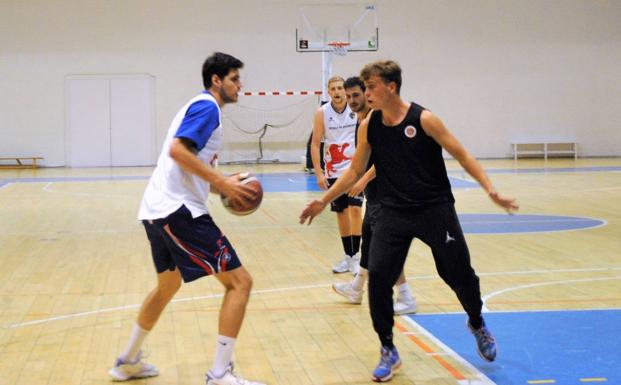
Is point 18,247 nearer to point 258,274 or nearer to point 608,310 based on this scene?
point 258,274

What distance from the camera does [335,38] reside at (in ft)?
75.2

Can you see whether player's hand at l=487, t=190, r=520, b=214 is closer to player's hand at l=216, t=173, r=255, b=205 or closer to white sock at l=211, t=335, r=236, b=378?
player's hand at l=216, t=173, r=255, b=205

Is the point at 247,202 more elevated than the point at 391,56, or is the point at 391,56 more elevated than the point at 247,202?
the point at 391,56

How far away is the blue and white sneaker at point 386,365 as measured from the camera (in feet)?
15.5

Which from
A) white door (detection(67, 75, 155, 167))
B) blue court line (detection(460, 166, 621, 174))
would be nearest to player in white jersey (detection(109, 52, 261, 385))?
blue court line (detection(460, 166, 621, 174))

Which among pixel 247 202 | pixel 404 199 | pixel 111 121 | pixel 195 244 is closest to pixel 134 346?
pixel 195 244

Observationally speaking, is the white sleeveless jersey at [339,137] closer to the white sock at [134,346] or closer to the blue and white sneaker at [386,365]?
the blue and white sneaker at [386,365]

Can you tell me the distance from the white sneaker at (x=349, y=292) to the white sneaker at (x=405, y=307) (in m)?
0.45

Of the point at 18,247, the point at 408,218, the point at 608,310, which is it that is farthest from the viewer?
the point at 18,247

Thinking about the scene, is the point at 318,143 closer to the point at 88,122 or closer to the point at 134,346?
the point at 134,346

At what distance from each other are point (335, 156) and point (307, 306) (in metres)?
1.98

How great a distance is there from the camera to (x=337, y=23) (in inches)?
926

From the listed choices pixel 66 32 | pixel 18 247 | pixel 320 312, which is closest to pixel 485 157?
pixel 66 32

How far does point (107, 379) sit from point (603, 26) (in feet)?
80.6
